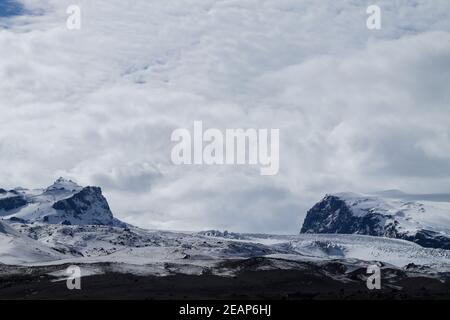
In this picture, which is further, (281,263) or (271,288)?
(281,263)

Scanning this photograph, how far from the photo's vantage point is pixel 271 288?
163 m

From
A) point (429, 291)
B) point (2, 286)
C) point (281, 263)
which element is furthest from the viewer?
point (281, 263)
